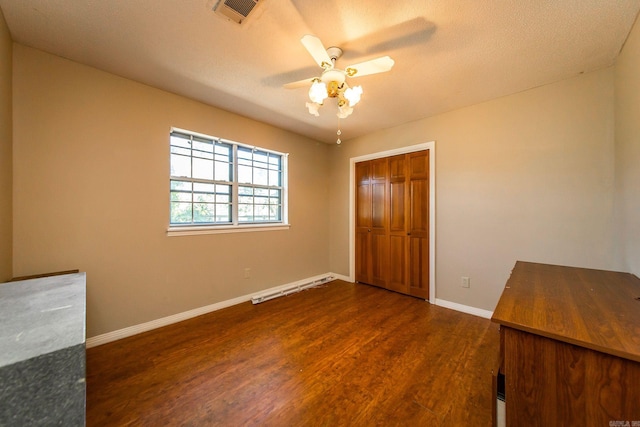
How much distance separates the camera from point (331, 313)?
291cm

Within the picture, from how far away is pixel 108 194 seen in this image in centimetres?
228

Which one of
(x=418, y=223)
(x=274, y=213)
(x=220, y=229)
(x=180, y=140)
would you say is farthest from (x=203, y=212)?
(x=418, y=223)

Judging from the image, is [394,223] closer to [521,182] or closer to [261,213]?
[521,182]

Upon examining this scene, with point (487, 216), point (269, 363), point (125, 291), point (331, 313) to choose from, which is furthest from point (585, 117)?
point (125, 291)

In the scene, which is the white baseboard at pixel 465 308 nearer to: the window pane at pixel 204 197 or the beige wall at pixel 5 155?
the window pane at pixel 204 197

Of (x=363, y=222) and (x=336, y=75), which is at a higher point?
(x=336, y=75)

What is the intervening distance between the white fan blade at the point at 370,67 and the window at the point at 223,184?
79.3 inches

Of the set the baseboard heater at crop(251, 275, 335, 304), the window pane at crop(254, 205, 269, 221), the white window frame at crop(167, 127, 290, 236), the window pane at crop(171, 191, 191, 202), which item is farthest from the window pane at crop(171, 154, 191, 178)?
the baseboard heater at crop(251, 275, 335, 304)

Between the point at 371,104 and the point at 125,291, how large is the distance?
10.9 ft

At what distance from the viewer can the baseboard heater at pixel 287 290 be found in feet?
10.8

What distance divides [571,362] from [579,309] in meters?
0.40

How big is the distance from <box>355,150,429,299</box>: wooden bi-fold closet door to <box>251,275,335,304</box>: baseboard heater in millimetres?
692

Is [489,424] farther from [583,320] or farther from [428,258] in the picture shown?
[428,258]

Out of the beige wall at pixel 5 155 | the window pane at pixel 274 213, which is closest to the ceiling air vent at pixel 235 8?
the beige wall at pixel 5 155
